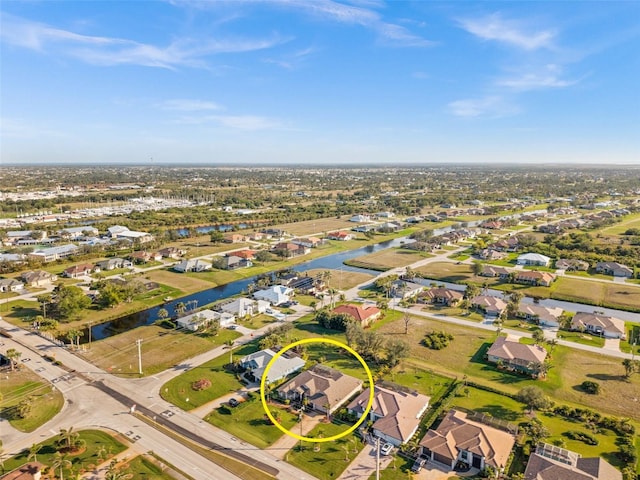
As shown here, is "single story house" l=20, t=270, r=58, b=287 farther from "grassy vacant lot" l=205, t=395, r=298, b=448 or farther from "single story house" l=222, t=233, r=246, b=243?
"grassy vacant lot" l=205, t=395, r=298, b=448

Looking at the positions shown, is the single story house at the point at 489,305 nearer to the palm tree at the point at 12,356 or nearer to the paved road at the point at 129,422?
the paved road at the point at 129,422

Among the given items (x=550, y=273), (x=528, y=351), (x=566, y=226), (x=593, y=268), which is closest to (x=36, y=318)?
(x=528, y=351)

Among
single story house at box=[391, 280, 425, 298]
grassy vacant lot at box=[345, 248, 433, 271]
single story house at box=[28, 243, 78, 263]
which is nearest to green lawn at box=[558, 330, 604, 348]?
single story house at box=[391, 280, 425, 298]

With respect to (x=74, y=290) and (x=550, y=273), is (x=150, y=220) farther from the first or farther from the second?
(x=550, y=273)

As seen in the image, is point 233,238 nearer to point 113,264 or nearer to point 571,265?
point 113,264

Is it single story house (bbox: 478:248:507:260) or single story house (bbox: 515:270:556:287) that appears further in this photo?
single story house (bbox: 478:248:507:260)

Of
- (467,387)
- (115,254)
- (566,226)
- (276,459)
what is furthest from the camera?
(566,226)
